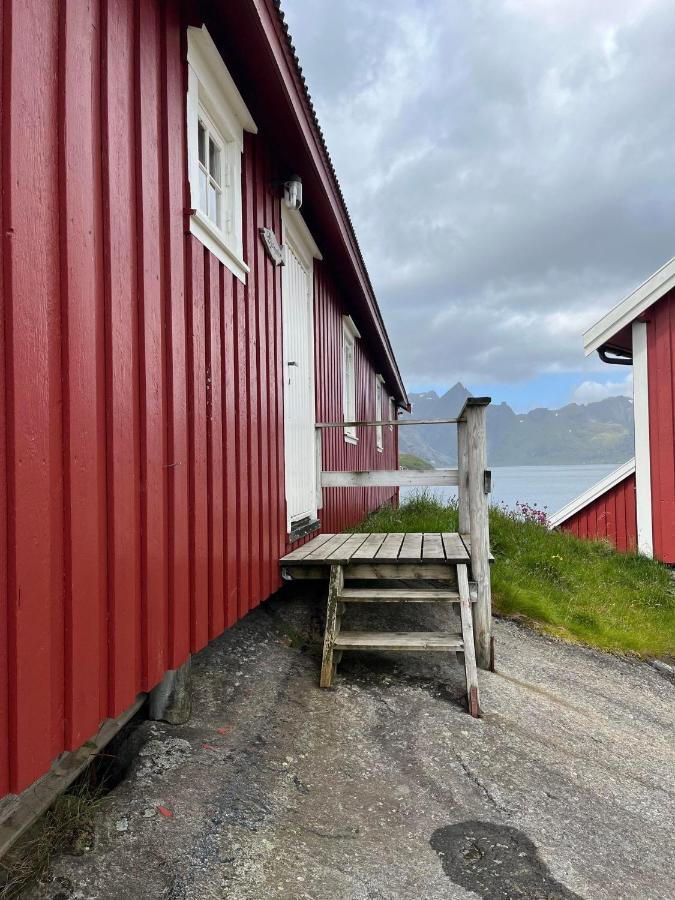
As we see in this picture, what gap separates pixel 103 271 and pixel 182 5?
157 centimetres

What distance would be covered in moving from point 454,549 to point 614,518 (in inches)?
226

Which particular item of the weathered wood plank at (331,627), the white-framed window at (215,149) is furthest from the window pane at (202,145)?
the weathered wood plank at (331,627)

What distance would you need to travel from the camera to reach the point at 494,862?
2162 mm

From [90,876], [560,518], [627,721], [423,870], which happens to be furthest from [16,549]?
[560,518]

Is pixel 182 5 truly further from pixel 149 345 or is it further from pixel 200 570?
pixel 200 570

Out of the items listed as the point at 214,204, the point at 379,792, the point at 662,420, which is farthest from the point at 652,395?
the point at 379,792

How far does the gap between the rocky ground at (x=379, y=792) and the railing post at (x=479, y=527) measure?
239 millimetres

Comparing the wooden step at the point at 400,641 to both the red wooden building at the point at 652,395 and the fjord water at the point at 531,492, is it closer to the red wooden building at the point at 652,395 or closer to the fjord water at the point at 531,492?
the fjord water at the point at 531,492

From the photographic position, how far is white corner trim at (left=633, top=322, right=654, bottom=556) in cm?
769

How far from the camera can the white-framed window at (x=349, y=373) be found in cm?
734

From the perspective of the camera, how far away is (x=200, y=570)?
2691 millimetres

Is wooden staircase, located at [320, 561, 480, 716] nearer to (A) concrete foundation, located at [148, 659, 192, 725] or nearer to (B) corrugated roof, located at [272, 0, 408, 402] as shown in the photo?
(A) concrete foundation, located at [148, 659, 192, 725]

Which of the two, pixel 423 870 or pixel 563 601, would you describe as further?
pixel 563 601

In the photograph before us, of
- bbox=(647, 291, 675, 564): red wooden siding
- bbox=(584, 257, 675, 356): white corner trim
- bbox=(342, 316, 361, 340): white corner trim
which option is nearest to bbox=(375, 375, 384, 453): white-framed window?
bbox=(342, 316, 361, 340): white corner trim
